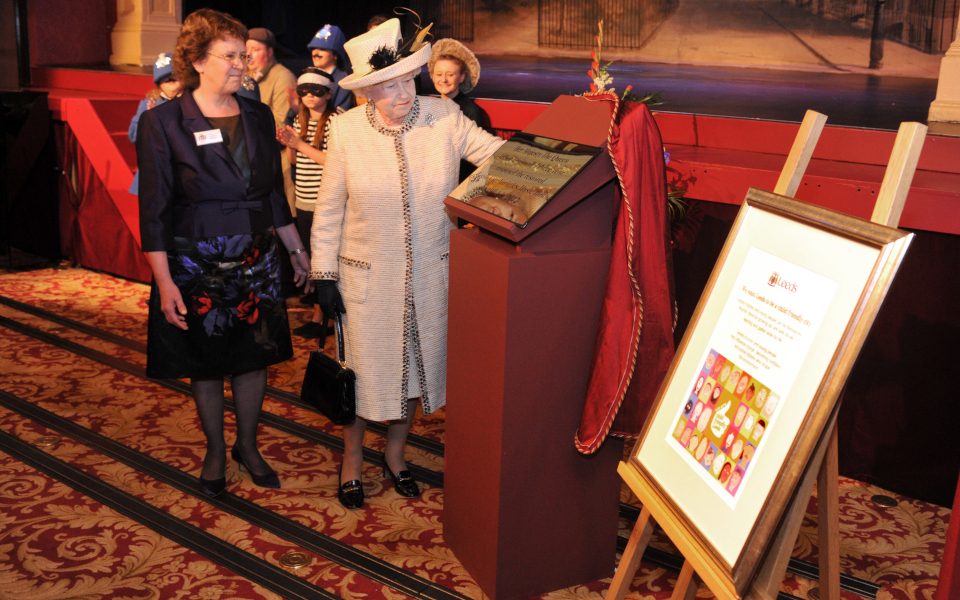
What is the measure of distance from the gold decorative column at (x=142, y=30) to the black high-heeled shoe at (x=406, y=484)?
22.8 feet

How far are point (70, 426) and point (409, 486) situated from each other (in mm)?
1612

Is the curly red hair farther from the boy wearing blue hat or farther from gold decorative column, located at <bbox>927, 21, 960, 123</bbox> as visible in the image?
gold decorative column, located at <bbox>927, 21, 960, 123</bbox>

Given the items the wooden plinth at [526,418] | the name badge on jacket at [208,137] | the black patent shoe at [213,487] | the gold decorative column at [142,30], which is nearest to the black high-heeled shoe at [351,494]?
the black patent shoe at [213,487]

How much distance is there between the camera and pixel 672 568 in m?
3.10

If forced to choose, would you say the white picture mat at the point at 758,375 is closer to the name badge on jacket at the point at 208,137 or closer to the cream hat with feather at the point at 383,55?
the cream hat with feather at the point at 383,55

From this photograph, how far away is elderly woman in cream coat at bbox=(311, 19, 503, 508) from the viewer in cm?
310

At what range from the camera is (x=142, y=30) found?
9.25 m

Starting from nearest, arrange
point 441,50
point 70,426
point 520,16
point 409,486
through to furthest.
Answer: point 409,486, point 70,426, point 441,50, point 520,16

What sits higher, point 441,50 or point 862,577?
point 441,50

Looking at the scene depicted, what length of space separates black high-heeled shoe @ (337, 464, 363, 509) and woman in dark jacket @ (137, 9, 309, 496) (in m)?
0.49

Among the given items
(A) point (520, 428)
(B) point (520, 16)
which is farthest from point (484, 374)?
(B) point (520, 16)

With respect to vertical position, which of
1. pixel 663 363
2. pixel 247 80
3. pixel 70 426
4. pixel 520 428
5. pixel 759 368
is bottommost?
pixel 70 426

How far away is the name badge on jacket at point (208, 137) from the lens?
3186mm

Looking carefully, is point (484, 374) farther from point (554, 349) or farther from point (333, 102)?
point (333, 102)
